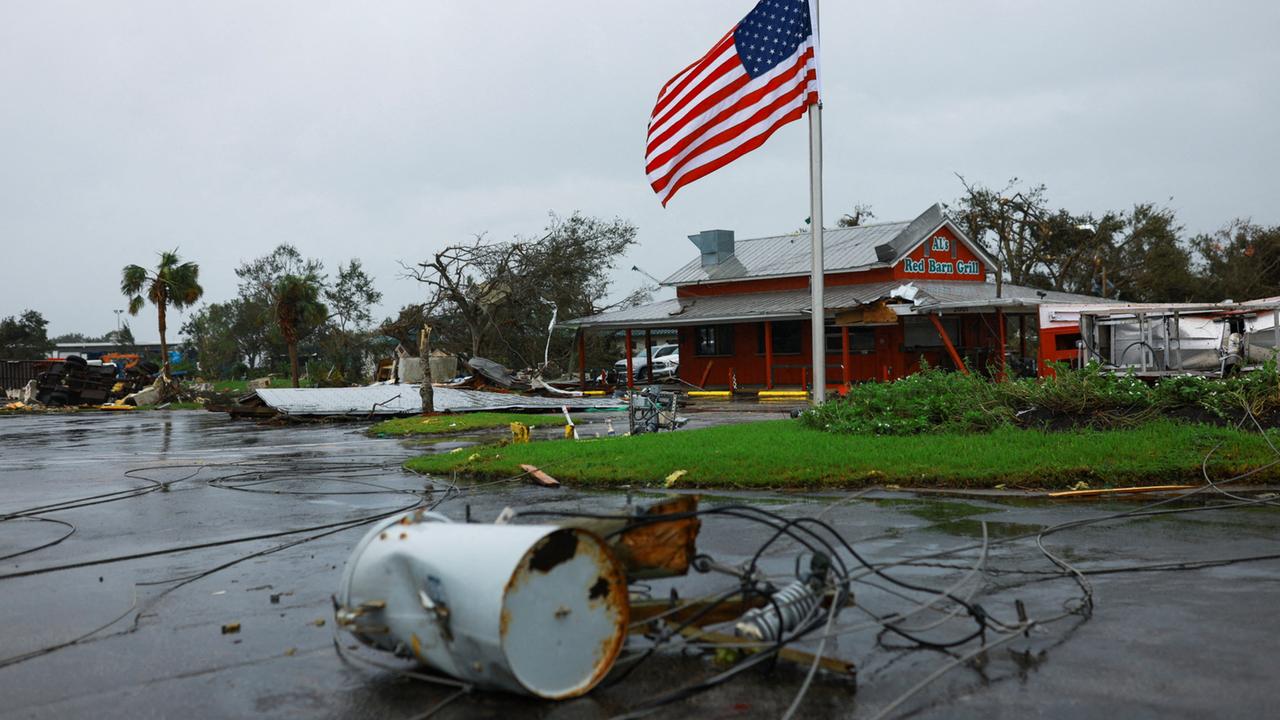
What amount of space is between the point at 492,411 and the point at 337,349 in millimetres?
31833

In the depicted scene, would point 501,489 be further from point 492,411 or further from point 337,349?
point 337,349

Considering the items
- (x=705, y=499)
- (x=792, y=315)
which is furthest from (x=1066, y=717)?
(x=792, y=315)

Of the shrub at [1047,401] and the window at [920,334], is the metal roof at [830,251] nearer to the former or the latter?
the window at [920,334]

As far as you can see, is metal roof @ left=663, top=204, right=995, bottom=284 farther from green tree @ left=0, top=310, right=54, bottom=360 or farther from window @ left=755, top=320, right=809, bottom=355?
green tree @ left=0, top=310, right=54, bottom=360

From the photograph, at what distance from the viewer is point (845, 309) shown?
106 ft

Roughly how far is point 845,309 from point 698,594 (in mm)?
26384

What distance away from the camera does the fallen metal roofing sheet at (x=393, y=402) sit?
3101cm

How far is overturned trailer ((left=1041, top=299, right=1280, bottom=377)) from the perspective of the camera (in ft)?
51.9

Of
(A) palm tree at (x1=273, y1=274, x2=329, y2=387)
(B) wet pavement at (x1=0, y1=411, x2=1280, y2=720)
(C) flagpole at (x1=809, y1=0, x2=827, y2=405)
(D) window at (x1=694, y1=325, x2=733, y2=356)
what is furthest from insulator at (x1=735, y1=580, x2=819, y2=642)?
(A) palm tree at (x1=273, y1=274, x2=329, y2=387)

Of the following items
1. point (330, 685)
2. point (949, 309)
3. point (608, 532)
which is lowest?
point (330, 685)

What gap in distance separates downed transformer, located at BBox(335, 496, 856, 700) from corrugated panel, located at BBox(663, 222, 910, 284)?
3218cm

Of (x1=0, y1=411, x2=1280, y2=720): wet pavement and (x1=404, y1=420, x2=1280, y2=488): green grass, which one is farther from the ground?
(x1=404, y1=420, x2=1280, y2=488): green grass

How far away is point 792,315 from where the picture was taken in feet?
114

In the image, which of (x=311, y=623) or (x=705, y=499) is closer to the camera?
(x=311, y=623)
